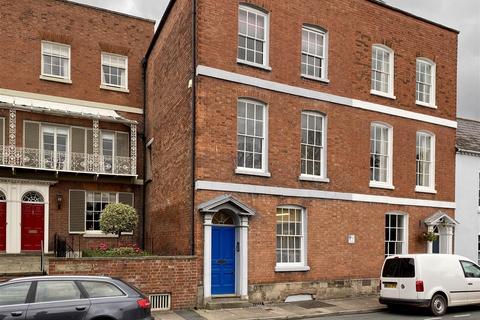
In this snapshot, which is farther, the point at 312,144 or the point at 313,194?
the point at 312,144

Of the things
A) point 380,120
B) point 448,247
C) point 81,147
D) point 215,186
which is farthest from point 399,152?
point 81,147

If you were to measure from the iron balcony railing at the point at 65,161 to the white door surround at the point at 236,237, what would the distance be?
28.0ft

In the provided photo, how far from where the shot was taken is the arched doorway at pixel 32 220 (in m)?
21.0

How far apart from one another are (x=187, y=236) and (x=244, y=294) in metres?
2.45

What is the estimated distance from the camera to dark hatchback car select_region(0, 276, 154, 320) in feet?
29.6

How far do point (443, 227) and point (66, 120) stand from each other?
1662 cm

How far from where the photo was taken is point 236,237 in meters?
15.9

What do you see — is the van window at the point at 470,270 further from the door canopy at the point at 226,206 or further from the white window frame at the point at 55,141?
the white window frame at the point at 55,141

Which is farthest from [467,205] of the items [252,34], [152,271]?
[152,271]

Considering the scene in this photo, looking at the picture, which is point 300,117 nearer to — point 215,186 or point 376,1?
point 215,186

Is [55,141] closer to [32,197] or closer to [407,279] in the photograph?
[32,197]

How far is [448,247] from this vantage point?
20953 mm

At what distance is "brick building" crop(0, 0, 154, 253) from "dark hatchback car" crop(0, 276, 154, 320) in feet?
39.4

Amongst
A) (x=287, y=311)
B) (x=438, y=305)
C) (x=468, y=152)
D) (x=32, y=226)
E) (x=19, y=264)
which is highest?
(x=468, y=152)
